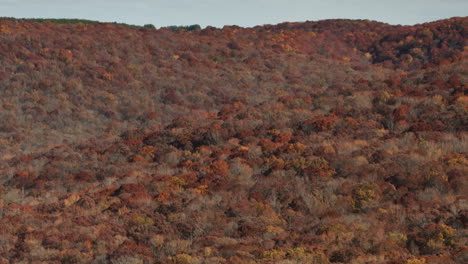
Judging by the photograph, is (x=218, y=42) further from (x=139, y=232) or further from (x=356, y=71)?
(x=139, y=232)

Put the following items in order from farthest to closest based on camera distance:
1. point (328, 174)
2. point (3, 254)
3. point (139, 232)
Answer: point (328, 174), point (139, 232), point (3, 254)

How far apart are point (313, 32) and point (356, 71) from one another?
62.9ft

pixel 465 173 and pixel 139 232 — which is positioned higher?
pixel 465 173

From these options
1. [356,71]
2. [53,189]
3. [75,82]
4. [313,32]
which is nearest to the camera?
[53,189]

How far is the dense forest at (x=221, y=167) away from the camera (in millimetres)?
11484

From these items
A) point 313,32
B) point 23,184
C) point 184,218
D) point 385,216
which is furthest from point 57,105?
point 313,32

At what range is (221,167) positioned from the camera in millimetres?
18219

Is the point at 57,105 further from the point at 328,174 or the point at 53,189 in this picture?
the point at 328,174

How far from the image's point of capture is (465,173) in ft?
45.5

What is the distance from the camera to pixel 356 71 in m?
51.0

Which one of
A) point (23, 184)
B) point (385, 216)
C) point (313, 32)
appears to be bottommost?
point (23, 184)

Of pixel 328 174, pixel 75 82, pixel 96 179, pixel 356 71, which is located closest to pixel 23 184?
pixel 96 179

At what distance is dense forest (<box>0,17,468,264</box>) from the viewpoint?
11.5 m

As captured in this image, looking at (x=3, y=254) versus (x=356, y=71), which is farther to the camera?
(x=356, y=71)
